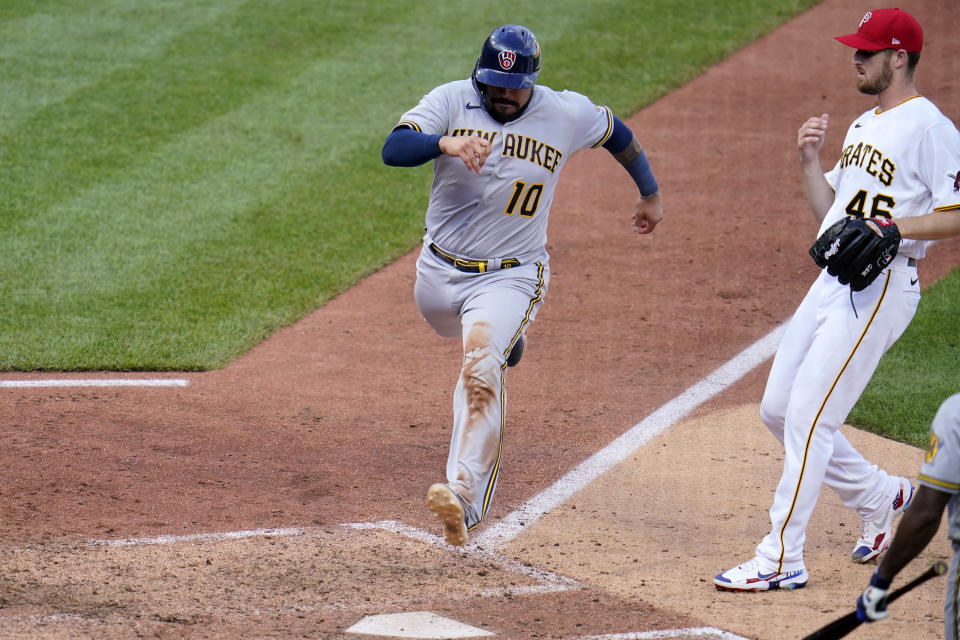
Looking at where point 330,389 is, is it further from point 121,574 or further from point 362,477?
point 121,574

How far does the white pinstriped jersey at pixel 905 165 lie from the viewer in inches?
182

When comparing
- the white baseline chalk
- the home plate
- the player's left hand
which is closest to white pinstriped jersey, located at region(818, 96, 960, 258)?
the player's left hand

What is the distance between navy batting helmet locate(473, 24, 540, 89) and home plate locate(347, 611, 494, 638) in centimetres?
222

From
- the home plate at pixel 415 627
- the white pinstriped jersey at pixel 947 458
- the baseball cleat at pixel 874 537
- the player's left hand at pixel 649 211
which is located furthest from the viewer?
the player's left hand at pixel 649 211

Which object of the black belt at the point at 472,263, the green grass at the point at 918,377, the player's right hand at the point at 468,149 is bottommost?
the green grass at the point at 918,377

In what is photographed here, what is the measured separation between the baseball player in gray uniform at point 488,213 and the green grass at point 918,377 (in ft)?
7.53

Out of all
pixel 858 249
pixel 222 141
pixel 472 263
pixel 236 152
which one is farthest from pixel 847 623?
pixel 222 141

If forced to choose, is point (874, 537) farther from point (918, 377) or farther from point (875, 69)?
point (918, 377)

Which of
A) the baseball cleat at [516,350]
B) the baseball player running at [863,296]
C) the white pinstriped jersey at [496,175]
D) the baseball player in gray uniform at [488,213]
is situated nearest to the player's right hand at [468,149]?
the baseball player in gray uniform at [488,213]

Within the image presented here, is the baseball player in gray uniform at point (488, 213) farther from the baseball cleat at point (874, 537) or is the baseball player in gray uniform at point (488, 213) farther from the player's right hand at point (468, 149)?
the baseball cleat at point (874, 537)

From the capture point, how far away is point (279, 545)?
507cm

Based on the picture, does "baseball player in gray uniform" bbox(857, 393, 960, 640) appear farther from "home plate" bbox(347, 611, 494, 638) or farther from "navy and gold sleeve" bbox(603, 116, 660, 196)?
"navy and gold sleeve" bbox(603, 116, 660, 196)

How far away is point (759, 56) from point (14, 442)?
27.9ft

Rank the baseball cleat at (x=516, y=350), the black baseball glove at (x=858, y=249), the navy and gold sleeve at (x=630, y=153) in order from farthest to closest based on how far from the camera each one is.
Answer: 1. the navy and gold sleeve at (x=630, y=153)
2. the baseball cleat at (x=516, y=350)
3. the black baseball glove at (x=858, y=249)
